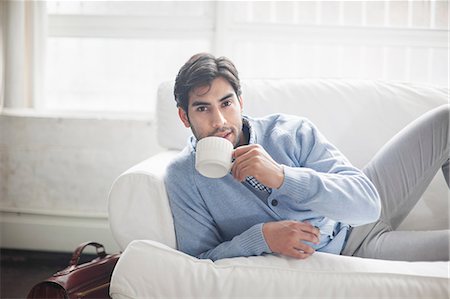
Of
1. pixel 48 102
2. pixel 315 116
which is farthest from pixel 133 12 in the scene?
pixel 315 116

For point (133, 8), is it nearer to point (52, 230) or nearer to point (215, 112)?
point (52, 230)

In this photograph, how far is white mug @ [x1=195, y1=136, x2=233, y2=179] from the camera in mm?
1200

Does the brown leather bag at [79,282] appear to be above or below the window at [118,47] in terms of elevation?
below

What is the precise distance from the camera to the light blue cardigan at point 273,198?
4.18 ft

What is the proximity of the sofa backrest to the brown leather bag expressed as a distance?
460mm

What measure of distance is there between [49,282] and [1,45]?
139 cm

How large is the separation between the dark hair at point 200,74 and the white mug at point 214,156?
0.19 m

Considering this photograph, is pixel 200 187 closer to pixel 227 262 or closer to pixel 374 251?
pixel 227 262

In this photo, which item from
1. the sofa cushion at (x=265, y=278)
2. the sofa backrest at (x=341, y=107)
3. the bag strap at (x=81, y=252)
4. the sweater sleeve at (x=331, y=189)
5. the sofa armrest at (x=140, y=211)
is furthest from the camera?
the sofa backrest at (x=341, y=107)

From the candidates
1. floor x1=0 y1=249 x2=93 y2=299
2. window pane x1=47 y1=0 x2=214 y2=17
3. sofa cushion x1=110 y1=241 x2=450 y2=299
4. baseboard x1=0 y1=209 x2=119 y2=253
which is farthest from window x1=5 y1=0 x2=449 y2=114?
sofa cushion x1=110 y1=241 x2=450 y2=299

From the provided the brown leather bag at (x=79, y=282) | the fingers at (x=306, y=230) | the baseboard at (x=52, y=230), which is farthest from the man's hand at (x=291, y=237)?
the baseboard at (x=52, y=230)

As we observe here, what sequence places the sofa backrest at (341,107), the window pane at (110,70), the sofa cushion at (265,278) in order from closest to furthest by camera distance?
1. the sofa cushion at (265,278)
2. the sofa backrest at (341,107)
3. the window pane at (110,70)

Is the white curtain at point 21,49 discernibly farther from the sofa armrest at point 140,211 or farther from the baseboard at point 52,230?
the sofa armrest at point 140,211

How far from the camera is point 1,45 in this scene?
2463 millimetres
